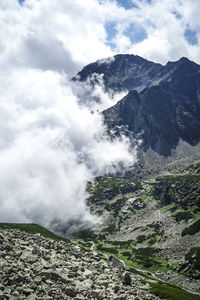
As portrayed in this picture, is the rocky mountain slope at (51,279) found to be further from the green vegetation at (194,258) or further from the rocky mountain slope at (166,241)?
the green vegetation at (194,258)

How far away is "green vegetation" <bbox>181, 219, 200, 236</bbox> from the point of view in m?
130

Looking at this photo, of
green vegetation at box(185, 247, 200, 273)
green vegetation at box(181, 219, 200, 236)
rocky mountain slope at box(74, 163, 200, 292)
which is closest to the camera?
green vegetation at box(185, 247, 200, 273)

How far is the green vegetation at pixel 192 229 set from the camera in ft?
426

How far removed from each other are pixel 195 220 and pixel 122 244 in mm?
49127

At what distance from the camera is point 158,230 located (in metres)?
162

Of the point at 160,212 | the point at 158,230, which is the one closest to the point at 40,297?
the point at 158,230

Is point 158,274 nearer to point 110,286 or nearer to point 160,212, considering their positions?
point 110,286

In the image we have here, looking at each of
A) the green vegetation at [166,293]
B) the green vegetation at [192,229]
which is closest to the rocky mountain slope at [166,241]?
the green vegetation at [192,229]

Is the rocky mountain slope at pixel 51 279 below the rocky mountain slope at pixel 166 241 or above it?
Answer: below

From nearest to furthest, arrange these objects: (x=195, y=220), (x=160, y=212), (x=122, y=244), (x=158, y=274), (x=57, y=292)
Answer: (x=57, y=292) → (x=158, y=274) → (x=195, y=220) → (x=122, y=244) → (x=160, y=212)

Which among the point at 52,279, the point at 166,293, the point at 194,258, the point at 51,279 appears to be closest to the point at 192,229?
the point at 194,258

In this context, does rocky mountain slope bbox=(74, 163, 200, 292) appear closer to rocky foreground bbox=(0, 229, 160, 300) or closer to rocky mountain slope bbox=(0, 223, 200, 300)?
rocky mountain slope bbox=(0, 223, 200, 300)

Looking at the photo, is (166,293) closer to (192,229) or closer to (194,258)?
(194,258)

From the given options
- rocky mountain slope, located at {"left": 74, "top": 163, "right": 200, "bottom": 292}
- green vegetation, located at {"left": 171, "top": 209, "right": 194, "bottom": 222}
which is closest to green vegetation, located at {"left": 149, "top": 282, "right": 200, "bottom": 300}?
rocky mountain slope, located at {"left": 74, "top": 163, "right": 200, "bottom": 292}
